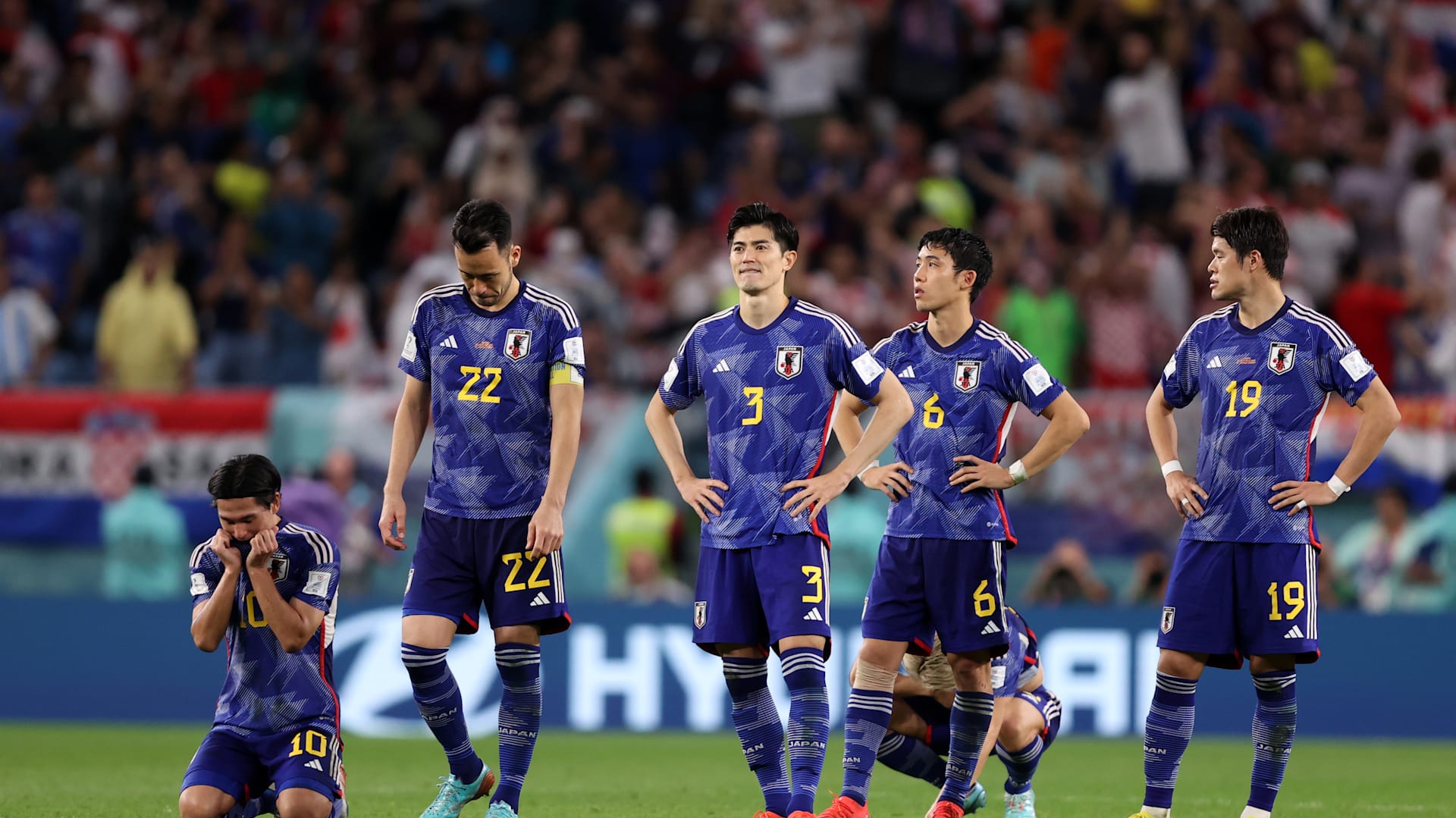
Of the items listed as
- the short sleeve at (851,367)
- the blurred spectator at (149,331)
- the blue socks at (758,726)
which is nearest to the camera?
the blue socks at (758,726)

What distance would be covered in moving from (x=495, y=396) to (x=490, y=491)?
43 cm

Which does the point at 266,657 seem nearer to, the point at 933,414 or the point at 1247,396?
the point at 933,414

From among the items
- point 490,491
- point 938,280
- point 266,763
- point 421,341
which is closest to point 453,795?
point 266,763

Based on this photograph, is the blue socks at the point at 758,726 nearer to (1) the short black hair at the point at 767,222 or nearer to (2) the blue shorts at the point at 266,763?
(2) the blue shorts at the point at 266,763

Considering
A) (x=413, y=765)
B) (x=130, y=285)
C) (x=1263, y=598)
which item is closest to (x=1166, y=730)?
(x=1263, y=598)

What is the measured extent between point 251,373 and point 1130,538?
7806 millimetres

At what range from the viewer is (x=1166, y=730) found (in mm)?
8406

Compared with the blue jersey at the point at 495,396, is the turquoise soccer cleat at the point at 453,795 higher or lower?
lower

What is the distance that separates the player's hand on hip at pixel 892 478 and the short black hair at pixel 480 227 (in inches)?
79.1

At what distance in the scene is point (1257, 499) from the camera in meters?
8.35

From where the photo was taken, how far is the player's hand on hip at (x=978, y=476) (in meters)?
8.46

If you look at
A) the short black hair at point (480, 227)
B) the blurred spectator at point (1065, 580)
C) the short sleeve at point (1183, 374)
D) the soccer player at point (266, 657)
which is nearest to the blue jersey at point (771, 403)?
the short black hair at point (480, 227)

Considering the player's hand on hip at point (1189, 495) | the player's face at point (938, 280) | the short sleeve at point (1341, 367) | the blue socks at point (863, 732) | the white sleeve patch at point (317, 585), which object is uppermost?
the player's face at point (938, 280)

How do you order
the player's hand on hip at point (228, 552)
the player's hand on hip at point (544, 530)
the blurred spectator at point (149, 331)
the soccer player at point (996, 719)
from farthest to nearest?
the blurred spectator at point (149, 331), the soccer player at point (996, 719), the player's hand on hip at point (544, 530), the player's hand on hip at point (228, 552)
